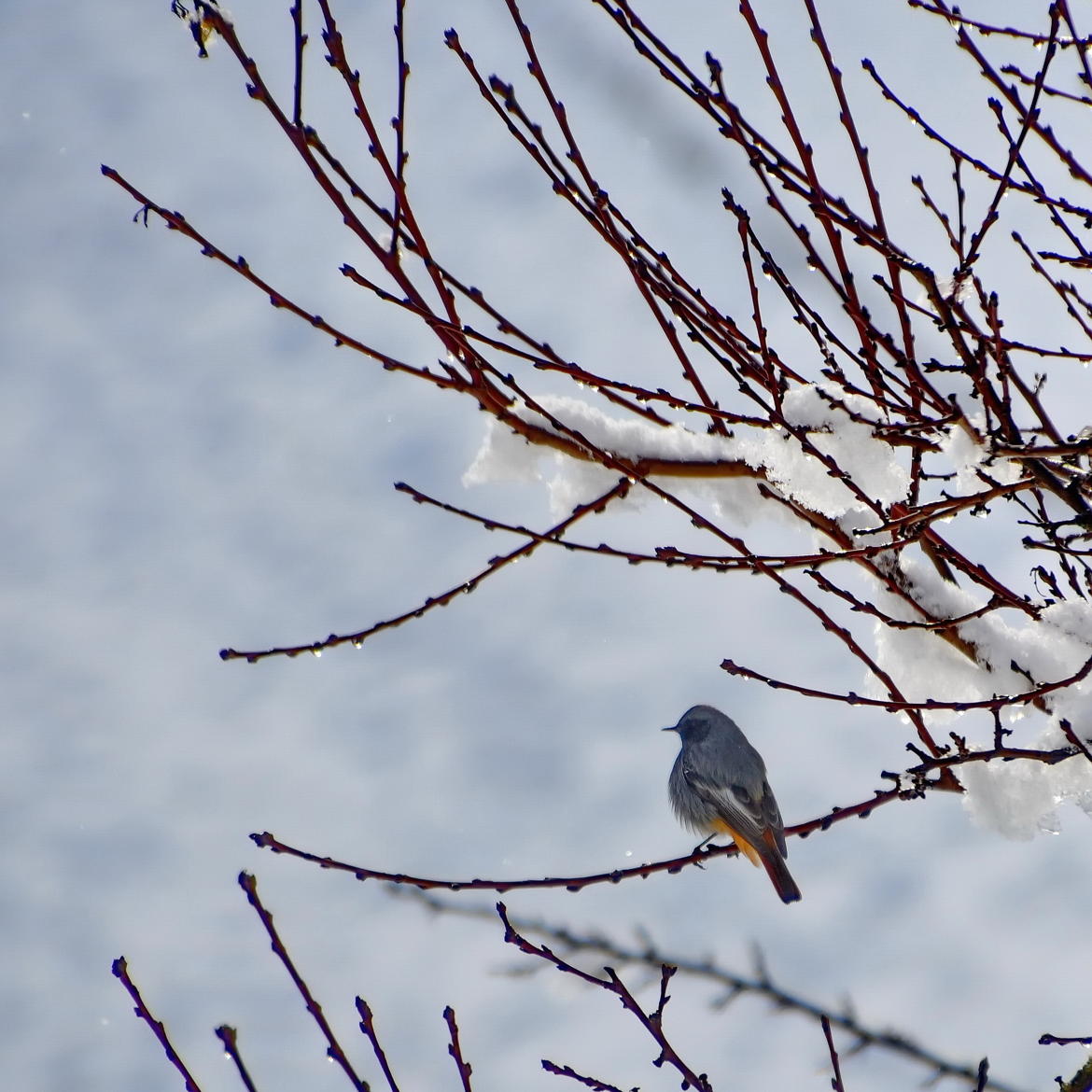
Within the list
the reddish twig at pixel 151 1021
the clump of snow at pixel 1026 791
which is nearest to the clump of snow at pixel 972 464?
the clump of snow at pixel 1026 791

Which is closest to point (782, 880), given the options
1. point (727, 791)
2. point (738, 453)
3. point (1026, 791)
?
point (727, 791)

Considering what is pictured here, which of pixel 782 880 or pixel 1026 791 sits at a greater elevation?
pixel 782 880

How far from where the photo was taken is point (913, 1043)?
2.72 meters

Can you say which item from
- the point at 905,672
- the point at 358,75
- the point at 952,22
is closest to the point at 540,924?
the point at 905,672

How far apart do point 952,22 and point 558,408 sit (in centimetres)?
144

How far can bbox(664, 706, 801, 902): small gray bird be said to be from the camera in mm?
4352

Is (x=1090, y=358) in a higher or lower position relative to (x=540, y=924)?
higher

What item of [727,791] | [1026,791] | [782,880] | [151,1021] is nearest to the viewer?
[151,1021]

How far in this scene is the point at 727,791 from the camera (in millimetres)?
4945

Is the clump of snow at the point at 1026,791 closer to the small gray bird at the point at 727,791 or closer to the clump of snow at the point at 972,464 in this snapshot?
the clump of snow at the point at 972,464

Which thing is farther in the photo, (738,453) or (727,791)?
(727,791)

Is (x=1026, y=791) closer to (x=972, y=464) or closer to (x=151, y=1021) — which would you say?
(x=972, y=464)

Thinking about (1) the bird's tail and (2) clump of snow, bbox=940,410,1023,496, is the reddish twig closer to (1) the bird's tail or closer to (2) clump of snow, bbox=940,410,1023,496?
(2) clump of snow, bbox=940,410,1023,496

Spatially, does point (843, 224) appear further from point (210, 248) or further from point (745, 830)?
point (745, 830)
